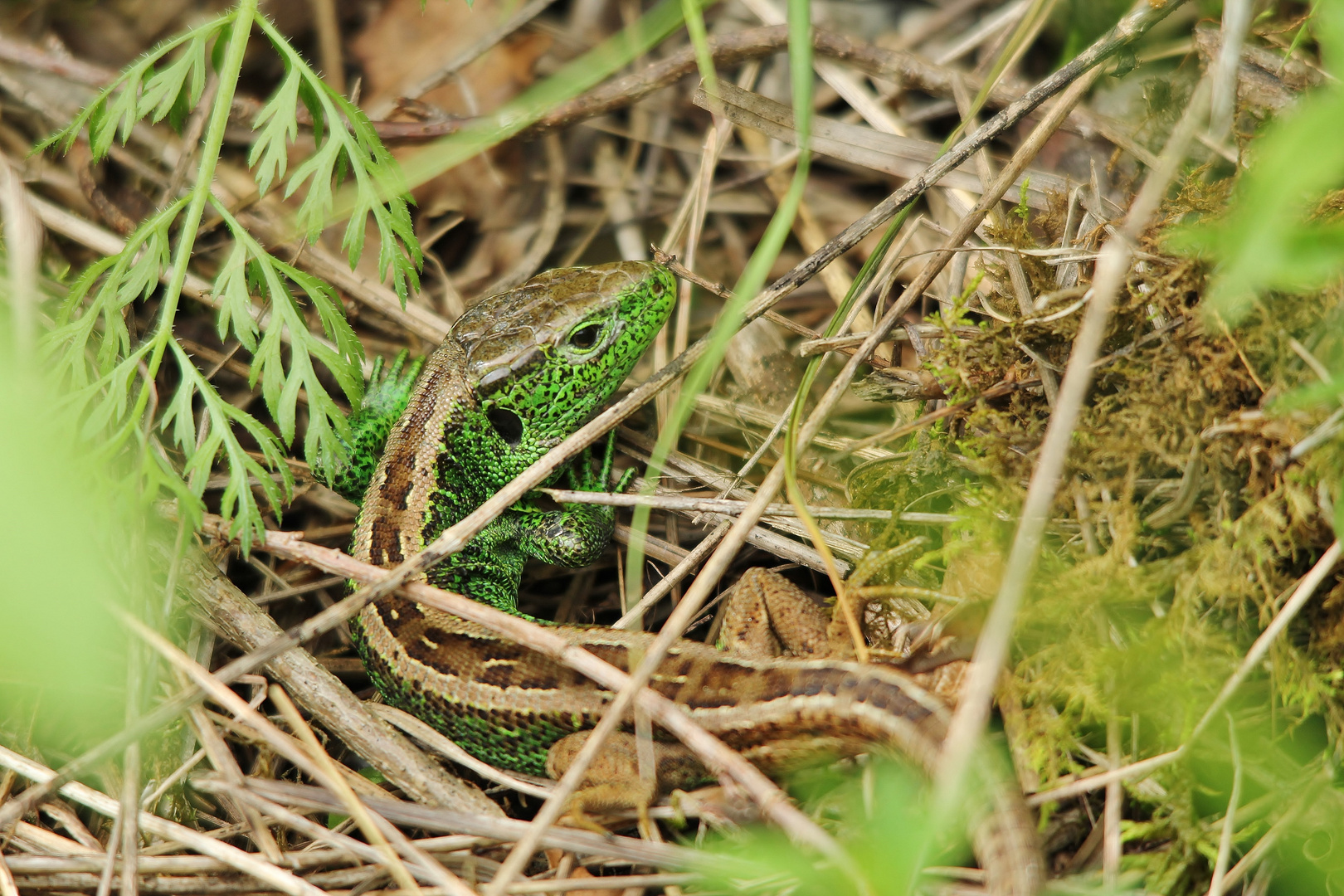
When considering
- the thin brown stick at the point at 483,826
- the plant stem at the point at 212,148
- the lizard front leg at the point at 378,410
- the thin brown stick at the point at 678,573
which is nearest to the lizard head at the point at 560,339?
the lizard front leg at the point at 378,410

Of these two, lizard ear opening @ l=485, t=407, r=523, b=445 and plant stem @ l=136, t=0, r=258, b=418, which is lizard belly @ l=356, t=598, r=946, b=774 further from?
plant stem @ l=136, t=0, r=258, b=418

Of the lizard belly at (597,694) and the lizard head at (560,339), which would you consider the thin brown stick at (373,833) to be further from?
the lizard head at (560,339)

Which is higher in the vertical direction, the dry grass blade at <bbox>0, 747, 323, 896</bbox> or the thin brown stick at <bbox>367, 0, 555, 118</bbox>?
the thin brown stick at <bbox>367, 0, 555, 118</bbox>

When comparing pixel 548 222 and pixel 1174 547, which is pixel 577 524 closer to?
pixel 548 222

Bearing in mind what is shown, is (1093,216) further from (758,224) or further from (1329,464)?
(758,224)

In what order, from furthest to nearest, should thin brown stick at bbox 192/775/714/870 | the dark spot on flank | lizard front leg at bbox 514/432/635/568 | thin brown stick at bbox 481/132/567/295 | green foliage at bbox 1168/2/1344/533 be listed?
1. thin brown stick at bbox 481/132/567/295
2. lizard front leg at bbox 514/432/635/568
3. the dark spot on flank
4. thin brown stick at bbox 192/775/714/870
5. green foliage at bbox 1168/2/1344/533

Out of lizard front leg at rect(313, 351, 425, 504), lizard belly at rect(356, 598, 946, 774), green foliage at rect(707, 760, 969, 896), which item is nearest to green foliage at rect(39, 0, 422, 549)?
lizard belly at rect(356, 598, 946, 774)
